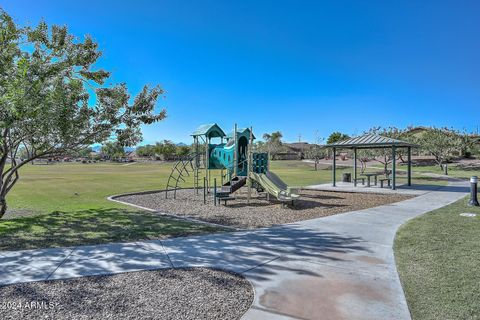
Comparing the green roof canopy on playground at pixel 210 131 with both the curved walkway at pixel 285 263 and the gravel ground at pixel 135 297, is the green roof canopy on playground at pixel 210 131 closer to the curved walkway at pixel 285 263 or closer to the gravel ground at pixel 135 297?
the curved walkway at pixel 285 263

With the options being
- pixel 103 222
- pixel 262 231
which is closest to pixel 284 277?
pixel 262 231

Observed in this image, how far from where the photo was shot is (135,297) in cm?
432

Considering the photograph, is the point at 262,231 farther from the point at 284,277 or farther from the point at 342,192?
the point at 342,192

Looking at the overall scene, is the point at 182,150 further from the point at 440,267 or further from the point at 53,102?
the point at 440,267

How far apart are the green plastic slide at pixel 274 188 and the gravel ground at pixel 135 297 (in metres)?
7.76

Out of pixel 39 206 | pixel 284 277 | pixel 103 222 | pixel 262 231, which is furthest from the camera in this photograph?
pixel 39 206

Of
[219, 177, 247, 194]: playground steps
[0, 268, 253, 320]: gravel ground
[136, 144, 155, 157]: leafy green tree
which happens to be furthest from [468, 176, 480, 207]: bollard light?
[136, 144, 155, 157]: leafy green tree

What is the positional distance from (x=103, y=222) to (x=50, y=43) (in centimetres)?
649

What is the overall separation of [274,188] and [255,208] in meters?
1.25

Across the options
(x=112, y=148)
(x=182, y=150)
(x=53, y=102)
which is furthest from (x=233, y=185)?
(x=182, y=150)

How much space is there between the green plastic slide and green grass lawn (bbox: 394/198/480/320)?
4613 mm

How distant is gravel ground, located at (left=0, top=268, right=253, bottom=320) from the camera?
388 centimetres

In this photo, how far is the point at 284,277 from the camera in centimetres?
499

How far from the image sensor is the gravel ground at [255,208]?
10.2 metres
